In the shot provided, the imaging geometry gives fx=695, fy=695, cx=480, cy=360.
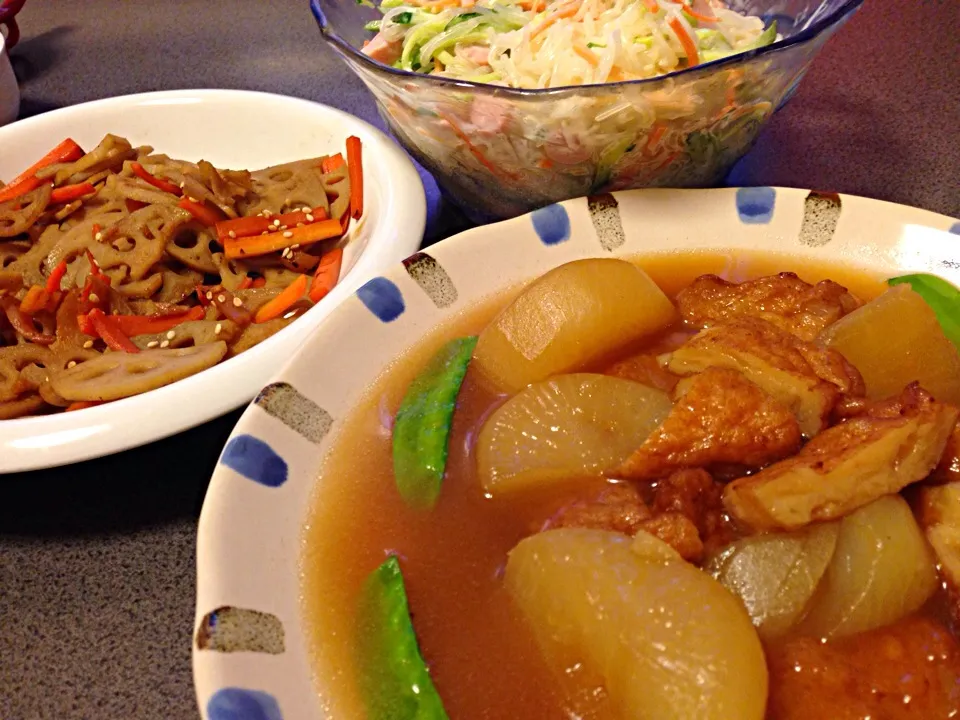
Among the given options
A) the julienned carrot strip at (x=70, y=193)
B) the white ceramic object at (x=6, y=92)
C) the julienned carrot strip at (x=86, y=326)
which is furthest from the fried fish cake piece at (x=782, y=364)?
the white ceramic object at (x=6, y=92)

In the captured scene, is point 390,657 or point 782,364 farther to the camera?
point 782,364

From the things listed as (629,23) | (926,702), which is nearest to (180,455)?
(926,702)

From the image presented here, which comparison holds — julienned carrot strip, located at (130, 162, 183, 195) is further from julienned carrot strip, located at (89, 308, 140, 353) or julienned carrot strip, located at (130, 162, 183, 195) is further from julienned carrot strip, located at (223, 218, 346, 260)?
julienned carrot strip, located at (89, 308, 140, 353)

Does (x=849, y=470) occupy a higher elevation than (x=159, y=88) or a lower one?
higher

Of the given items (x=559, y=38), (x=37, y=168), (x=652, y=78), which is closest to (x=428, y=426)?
(x=652, y=78)

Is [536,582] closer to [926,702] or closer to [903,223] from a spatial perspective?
[926,702]

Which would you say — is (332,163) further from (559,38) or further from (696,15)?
(696,15)
